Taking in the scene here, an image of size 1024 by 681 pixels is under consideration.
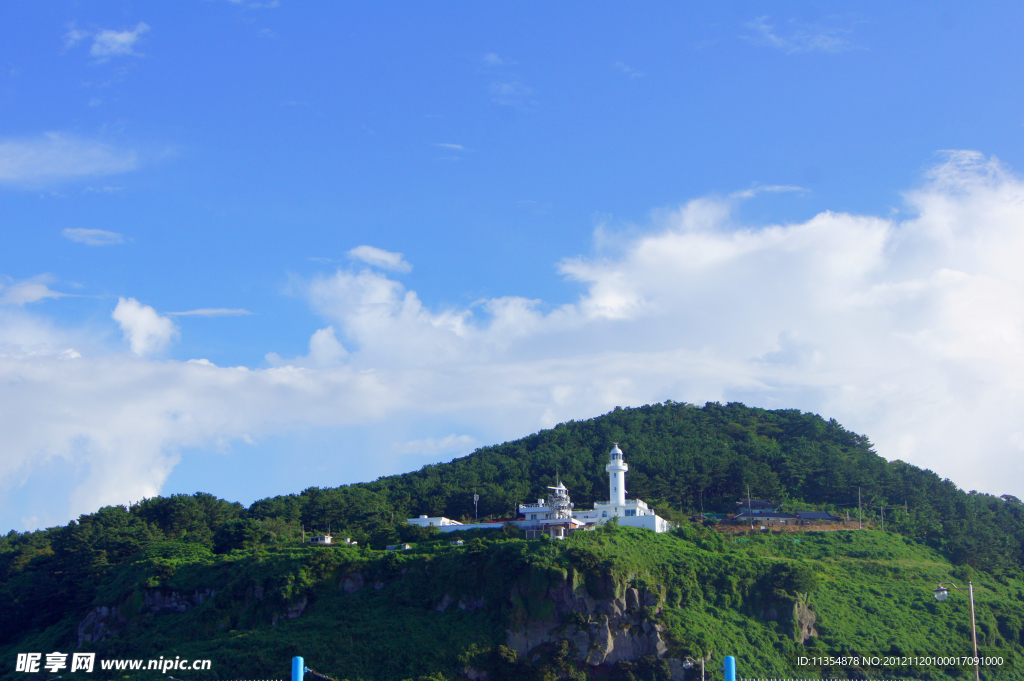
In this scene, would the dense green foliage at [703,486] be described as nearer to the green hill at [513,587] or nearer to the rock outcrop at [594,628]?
the green hill at [513,587]

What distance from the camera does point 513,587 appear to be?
187 ft

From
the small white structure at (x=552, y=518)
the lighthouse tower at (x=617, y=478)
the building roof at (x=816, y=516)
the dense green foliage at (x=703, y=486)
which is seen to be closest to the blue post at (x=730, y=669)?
the small white structure at (x=552, y=518)

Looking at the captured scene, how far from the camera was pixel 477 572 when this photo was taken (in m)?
59.4

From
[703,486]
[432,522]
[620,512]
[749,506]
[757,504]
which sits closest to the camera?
[620,512]

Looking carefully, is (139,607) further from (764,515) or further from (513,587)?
(764,515)

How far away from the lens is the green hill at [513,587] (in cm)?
5500

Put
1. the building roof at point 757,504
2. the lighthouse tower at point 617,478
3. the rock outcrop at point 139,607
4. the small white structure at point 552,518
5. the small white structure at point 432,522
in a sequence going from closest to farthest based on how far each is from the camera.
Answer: the rock outcrop at point 139,607 < the small white structure at point 552,518 < the lighthouse tower at point 617,478 < the small white structure at point 432,522 < the building roof at point 757,504

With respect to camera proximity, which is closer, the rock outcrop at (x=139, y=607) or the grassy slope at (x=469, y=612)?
the grassy slope at (x=469, y=612)

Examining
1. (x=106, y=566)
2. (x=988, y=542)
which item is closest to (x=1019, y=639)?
(x=988, y=542)

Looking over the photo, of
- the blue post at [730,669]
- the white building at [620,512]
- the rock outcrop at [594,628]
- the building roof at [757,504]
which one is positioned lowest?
the rock outcrop at [594,628]

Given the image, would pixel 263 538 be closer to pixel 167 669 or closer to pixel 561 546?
pixel 167 669

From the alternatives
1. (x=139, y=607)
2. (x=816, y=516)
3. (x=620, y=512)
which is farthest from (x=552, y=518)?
(x=139, y=607)

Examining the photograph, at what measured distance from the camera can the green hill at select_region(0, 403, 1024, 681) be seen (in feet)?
180

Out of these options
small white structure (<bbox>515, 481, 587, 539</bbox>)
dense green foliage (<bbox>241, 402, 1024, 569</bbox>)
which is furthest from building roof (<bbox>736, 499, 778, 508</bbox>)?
small white structure (<bbox>515, 481, 587, 539</bbox>)
